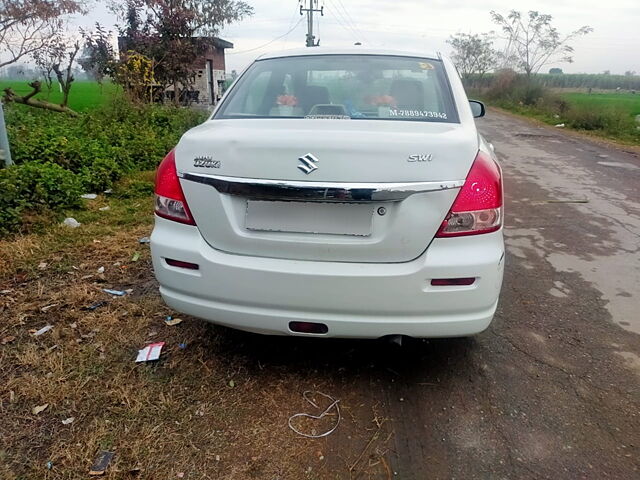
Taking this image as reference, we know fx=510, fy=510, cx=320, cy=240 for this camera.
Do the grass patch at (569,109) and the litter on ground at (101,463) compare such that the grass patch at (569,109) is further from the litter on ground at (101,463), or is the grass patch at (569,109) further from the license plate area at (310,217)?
the litter on ground at (101,463)

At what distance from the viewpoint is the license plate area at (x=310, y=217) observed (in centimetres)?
212

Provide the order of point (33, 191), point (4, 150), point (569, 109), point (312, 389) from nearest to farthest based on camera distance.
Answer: point (312, 389) < point (33, 191) < point (4, 150) < point (569, 109)

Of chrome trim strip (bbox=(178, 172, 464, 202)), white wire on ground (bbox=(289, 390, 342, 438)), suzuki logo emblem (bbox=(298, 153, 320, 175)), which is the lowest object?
white wire on ground (bbox=(289, 390, 342, 438))

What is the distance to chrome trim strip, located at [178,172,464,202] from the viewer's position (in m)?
2.05

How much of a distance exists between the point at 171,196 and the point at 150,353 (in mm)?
943

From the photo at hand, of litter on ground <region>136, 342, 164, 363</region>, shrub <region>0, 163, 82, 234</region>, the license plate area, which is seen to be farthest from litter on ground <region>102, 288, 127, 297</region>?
the license plate area

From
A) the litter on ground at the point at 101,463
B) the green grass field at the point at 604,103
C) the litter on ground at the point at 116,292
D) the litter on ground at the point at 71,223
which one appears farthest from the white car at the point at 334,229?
the green grass field at the point at 604,103

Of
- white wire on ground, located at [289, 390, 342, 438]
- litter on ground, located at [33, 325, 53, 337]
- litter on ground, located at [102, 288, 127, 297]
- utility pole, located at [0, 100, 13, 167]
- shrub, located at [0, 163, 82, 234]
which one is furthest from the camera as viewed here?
utility pole, located at [0, 100, 13, 167]

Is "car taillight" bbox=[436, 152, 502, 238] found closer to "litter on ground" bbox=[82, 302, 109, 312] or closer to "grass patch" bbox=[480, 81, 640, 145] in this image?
"litter on ground" bbox=[82, 302, 109, 312]

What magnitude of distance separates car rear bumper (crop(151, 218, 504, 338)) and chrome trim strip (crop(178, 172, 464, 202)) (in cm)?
25

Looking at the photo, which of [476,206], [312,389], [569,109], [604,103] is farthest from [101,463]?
[604,103]

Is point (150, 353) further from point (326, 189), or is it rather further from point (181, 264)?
point (326, 189)

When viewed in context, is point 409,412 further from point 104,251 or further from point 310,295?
point 104,251

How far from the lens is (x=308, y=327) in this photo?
2285 mm
